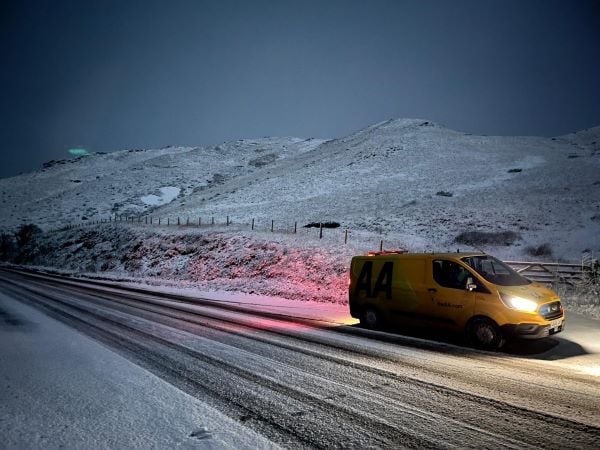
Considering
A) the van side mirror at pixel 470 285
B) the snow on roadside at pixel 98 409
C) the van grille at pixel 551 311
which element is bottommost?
the snow on roadside at pixel 98 409

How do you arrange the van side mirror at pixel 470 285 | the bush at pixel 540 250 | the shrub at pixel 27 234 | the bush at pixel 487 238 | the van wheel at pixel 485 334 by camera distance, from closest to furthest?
the van wheel at pixel 485 334 < the van side mirror at pixel 470 285 < the bush at pixel 540 250 < the bush at pixel 487 238 < the shrub at pixel 27 234

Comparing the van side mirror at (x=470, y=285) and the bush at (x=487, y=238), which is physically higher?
the bush at (x=487, y=238)

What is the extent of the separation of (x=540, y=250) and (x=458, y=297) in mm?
23074

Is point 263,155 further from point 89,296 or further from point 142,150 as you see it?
point 89,296

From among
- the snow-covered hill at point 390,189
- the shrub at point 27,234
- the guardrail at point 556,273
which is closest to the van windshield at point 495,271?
the guardrail at point 556,273

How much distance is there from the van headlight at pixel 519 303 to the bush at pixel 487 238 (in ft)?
78.0

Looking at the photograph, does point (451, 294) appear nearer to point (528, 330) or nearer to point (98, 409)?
point (528, 330)

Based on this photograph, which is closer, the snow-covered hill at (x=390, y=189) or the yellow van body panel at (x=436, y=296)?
the yellow van body panel at (x=436, y=296)

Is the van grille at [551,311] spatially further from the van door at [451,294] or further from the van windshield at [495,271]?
the van door at [451,294]

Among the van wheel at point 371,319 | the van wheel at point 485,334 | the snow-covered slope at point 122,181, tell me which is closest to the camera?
the van wheel at point 485,334

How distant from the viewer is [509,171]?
187ft

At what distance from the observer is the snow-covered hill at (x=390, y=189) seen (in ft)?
113

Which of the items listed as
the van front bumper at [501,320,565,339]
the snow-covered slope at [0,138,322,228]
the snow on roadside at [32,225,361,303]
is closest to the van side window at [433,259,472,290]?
the van front bumper at [501,320,565,339]

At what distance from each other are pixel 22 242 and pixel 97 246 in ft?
96.6
